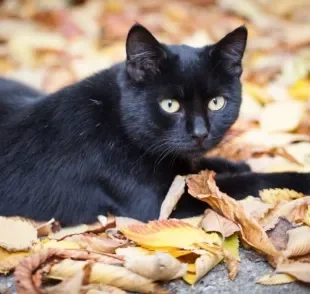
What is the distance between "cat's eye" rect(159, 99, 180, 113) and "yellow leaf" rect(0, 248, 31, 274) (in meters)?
0.61

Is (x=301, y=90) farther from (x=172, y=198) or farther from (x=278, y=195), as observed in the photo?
(x=172, y=198)

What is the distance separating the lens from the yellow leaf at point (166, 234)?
5.46 ft

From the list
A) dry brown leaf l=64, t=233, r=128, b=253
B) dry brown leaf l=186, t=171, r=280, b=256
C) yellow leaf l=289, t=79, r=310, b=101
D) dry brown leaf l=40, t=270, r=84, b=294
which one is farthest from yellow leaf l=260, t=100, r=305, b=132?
dry brown leaf l=40, t=270, r=84, b=294

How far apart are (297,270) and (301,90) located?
1688 millimetres

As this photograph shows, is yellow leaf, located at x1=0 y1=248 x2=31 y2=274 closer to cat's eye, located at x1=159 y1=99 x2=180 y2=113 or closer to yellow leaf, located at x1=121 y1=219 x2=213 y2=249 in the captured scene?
yellow leaf, located at x1=121 y1=219 x2=213 y2=249

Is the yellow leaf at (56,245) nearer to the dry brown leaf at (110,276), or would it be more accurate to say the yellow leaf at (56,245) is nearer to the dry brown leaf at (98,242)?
the dry brown leaf at (98,242)

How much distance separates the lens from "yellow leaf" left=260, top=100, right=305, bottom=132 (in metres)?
2.67

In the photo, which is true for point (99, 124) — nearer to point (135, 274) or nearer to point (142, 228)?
point (142, 228)

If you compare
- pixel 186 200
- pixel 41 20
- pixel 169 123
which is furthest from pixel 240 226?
pixel 41 20

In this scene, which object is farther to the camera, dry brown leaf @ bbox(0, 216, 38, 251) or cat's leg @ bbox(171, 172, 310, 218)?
cat's leg @ bbox(171, 172, 310, 218)

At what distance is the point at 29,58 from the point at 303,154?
1.93 metres

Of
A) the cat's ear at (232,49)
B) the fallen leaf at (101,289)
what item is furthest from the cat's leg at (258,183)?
the fallen leaf at (101,289)

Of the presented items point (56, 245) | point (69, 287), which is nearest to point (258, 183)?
point (56, 245)

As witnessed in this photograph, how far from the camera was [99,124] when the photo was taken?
1.97 metres
